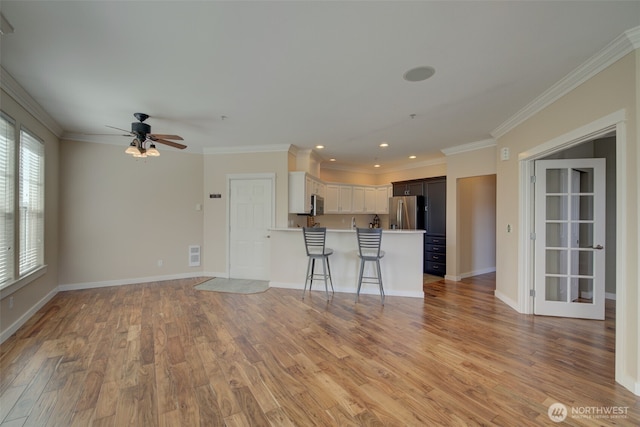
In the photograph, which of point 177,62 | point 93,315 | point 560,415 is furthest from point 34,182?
point 560,415

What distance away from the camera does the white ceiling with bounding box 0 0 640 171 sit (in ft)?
5.70

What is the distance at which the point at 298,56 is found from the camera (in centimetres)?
222

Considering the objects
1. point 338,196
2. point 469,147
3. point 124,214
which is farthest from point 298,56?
point 338,196

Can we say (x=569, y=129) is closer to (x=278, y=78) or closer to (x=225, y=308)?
(x=278, y=78)

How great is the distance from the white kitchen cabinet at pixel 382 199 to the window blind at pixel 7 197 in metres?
6.62

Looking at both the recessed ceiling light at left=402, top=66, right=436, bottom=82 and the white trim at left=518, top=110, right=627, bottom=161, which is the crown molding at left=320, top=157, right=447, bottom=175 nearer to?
the white trim at left=518, top=110, right=627, bottom=161

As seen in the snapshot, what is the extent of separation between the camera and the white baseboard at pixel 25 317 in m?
2.70

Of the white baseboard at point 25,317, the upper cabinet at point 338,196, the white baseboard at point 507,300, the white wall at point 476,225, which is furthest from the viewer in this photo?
the white wall at point 476,225

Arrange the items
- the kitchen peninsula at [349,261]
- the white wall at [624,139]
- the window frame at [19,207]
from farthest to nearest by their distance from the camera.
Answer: the kitchen peninsula at [349,261] → the window frame at [19,207] → the white wall at [624,139]

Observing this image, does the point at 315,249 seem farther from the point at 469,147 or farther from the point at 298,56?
the point at 469,147

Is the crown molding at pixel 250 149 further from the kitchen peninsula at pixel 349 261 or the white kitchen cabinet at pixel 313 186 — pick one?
the kitchen peninsula at pixel 349 261

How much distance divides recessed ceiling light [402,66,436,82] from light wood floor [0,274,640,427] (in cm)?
265

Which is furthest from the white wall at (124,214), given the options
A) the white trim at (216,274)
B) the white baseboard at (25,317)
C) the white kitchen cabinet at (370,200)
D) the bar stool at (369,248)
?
the white kitchen cabinet at (370,200)

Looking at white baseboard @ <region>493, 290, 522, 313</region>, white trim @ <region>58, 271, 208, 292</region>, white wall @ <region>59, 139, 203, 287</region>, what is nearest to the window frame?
white wall @ <region>59, 139, 203, 287</region>
